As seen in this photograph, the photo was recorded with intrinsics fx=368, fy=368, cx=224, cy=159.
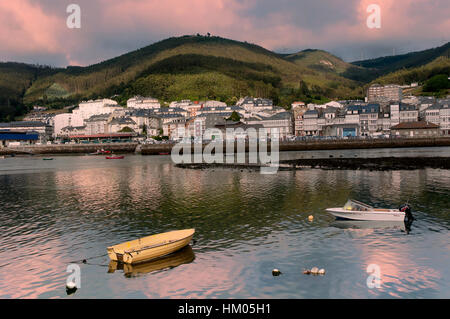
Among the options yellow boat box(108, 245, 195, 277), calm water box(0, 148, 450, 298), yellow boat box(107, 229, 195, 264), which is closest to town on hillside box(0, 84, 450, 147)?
calm water box(0, 148, 450, 298)

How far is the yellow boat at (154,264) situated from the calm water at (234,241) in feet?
0.35

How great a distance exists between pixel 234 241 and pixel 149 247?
563cm

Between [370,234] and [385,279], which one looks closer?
[385,279]

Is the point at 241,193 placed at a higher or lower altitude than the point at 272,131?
lower

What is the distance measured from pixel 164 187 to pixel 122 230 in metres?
21.7

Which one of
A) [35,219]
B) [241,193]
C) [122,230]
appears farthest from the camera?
[241,193]

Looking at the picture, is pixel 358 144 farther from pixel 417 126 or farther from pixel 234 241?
pixel 234 241

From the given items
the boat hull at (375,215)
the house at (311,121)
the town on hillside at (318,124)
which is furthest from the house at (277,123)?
the boat hull at (375,215)

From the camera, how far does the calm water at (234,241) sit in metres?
16.8

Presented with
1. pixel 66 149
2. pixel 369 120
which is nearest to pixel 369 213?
pixel 369 120

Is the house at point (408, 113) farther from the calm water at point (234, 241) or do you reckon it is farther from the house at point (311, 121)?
the calm water at point (234, 241)
